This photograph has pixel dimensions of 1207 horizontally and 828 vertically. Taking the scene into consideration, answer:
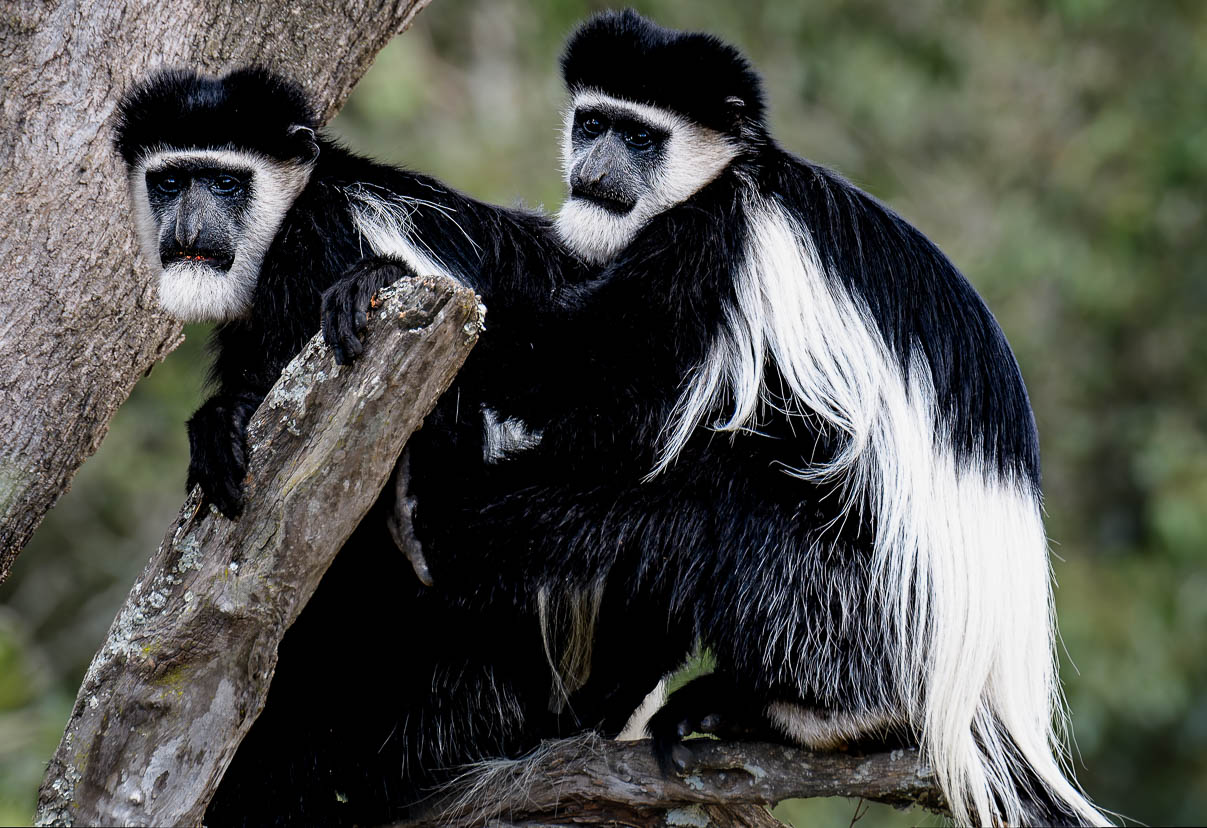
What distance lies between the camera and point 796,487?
2.50 meters

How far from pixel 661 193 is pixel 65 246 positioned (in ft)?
4.13

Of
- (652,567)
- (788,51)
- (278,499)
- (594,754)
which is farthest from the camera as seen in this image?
(788,51)

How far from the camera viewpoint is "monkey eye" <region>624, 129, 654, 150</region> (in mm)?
2867

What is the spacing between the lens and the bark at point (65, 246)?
2555 mm

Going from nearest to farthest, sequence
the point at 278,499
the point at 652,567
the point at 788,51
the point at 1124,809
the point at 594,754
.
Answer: the point at 278,499
the point at 652,567
the point at 594,754
the point at 788,51
the point at 1124,809

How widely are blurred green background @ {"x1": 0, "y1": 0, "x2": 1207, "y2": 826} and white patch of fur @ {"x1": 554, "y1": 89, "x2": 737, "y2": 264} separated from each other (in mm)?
3210

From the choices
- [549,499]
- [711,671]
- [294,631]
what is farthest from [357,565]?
[711,671]

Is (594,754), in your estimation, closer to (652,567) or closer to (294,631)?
(652,567)

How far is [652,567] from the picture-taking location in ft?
7.97

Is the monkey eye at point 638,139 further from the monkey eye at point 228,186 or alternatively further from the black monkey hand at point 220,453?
the black monkey hand at point 220,453

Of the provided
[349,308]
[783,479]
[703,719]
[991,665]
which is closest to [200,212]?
[349,308]

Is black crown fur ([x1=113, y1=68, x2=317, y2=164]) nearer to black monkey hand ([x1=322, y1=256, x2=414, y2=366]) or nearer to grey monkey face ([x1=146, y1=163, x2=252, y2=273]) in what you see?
grey monkey face ([x1=146, y1=163, x2=252, y2=273])

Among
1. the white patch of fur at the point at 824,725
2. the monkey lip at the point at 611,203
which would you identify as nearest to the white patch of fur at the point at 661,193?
the monkey lip at the point at 611,203

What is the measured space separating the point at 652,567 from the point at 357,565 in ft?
1.98
